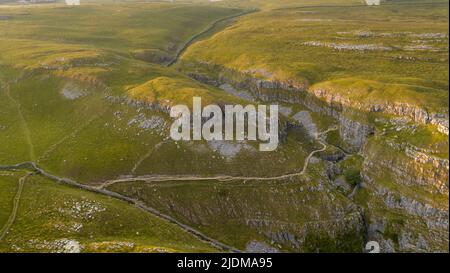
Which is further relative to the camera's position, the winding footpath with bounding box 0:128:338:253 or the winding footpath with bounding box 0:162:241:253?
the winding footpath with bounding box 0:128:338:253

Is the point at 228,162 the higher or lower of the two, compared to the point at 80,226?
higher

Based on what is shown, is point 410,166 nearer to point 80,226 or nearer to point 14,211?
point 80,226

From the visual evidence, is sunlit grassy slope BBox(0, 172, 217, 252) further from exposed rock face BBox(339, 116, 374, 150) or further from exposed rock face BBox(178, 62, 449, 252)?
exposed rock face BBox(339, 116, 374, 150)

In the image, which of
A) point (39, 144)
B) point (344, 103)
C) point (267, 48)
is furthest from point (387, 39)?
point (39, 144)

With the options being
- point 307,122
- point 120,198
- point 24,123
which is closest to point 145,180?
point 120,198

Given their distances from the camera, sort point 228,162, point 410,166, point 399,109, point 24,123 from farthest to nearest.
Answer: point 24,123 < point 399,109 < point 228,162 < point 410,166

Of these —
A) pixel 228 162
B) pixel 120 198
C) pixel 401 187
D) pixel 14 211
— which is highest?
pixel 228 162

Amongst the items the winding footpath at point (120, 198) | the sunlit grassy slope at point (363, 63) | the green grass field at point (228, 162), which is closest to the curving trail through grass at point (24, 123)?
the green grass field at point (228, 162)

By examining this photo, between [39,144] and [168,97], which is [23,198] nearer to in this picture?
[39,144]

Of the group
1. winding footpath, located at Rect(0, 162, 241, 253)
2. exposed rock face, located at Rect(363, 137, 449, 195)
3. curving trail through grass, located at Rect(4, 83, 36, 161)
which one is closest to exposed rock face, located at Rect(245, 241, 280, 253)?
winding footpath, located at Rect(0, 162, 241, 253)

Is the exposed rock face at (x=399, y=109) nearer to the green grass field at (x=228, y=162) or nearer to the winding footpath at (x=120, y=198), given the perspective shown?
the green grass field at (x=228, y=162)

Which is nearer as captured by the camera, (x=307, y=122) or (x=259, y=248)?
(x=259, y=248)
